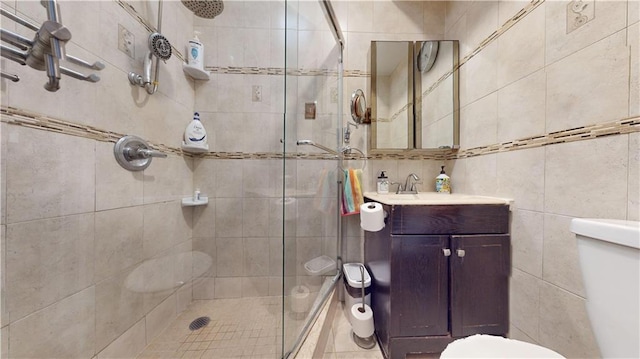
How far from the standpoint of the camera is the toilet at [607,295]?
517 mm

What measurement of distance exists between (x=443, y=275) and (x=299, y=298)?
0.74 m

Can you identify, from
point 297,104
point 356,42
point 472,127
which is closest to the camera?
point 297,104

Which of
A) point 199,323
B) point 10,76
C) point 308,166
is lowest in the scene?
point 199,323

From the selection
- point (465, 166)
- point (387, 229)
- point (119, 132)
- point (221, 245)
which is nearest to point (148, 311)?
point (221, 245)

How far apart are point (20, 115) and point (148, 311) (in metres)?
1.03

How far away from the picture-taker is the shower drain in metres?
1.19

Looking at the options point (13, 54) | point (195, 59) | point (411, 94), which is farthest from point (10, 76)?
point (411, 94)

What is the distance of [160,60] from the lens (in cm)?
118

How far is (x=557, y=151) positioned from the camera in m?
0.84

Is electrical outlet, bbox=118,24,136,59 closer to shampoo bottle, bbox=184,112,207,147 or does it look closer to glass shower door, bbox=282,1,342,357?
shampoo bottle, bbox=184,112,207,147

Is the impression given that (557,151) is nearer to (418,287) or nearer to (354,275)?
(418,287)

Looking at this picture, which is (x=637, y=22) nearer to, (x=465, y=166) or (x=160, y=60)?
(x=465, y=166)

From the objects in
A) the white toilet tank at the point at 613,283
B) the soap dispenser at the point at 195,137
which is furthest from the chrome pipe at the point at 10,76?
the white toilet tank at the point at 613,283

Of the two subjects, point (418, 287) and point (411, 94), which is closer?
point (418, 287)
